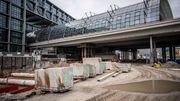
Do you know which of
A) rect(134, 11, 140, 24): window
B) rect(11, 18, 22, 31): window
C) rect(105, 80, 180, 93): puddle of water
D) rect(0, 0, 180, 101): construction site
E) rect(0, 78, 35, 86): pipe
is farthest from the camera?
rect(11, 18, 22, 31): window

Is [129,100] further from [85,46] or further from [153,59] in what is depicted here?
[85,46]

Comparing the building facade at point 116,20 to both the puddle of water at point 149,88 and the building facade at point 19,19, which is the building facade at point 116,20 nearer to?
the building facade at point 19,19

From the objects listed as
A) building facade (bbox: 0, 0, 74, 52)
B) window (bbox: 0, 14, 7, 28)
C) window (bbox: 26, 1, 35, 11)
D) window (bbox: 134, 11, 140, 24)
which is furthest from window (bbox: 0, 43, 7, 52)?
window (bbox: 134, 11, 140, 24)

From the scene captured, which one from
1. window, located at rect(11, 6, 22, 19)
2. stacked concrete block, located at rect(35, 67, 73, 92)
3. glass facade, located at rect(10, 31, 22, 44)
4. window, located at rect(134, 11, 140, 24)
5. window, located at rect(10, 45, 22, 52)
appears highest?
window, located at rect(11, 6, 22, 19)

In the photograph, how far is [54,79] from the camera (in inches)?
324

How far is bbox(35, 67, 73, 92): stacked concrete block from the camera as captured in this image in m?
8.20

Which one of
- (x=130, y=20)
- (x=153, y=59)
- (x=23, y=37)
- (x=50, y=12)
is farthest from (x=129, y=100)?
(x=50, y=12)

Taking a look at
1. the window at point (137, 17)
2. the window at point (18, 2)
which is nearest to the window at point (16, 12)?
the window at point (18, 2)

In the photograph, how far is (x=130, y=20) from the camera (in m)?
38.1

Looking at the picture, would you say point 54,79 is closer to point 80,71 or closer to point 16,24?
point 80,71

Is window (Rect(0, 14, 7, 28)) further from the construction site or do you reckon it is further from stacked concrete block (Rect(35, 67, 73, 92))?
stacked concrete block (Rect(35, 67, 73, 92))

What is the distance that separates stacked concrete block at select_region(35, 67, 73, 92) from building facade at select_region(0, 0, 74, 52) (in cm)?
4413

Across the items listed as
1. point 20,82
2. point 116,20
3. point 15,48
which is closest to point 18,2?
point 15,48

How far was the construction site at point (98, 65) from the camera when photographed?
816 centimetres
